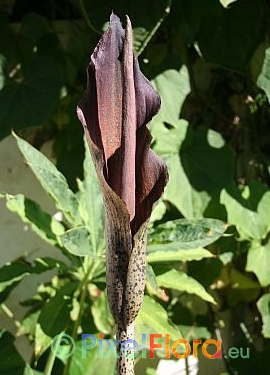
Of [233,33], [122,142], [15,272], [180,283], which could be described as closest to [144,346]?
[180,283]

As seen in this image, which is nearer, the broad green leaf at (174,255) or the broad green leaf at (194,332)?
the broad green leaf at (174,255)

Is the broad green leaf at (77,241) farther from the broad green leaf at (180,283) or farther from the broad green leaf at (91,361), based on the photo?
the broad green leaf at (91,361)

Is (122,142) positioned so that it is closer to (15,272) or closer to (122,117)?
(122,117)

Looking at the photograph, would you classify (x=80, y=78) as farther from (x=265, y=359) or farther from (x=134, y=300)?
(x=134, y=300)

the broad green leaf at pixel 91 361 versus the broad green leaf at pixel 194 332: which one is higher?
the broad green leaf at pixel 91 361

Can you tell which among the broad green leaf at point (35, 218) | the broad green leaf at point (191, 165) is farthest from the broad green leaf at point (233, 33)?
the broad green leaf at point (35, 218)

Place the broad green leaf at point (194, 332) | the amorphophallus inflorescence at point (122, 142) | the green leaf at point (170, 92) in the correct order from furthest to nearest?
the broad green leaf at point (194, 332)
the green leaf at point (170, 92)
the amorphophallus inflorescence at point (122, 142)

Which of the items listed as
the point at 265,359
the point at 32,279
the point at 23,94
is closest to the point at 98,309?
→ the point at 32,279
